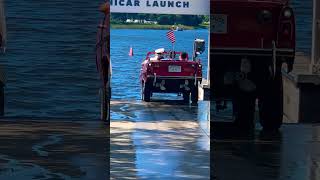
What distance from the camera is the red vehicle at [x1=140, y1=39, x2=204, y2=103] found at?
14.0 feet

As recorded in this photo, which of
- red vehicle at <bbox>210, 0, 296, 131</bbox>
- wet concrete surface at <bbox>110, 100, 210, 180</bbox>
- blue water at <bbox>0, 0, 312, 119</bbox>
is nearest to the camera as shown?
wet concrete surface at <bbox>110, 100, 210, 180</bbox>

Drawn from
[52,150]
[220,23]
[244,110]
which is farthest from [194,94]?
[52,150]

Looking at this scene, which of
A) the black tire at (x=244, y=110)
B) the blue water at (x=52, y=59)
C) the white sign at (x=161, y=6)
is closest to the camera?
the white sign at (x=161, y=6)

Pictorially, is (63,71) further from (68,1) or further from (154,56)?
(154,56)

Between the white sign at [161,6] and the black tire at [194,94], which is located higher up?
the white sign at [161,6]

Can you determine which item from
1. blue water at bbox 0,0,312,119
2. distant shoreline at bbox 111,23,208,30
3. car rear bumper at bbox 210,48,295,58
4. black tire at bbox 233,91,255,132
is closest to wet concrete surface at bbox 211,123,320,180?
black tire at bbox 233,91,255,132

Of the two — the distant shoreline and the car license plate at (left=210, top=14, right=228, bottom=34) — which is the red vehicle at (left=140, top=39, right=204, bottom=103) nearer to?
the distant shoreline

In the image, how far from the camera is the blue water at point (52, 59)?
856 centimetres

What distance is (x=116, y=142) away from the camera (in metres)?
4.55

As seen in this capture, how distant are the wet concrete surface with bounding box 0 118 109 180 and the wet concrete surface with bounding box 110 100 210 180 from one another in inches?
12.1

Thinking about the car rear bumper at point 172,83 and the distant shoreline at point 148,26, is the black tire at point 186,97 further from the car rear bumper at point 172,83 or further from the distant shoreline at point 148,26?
the distant shoreline at point 148,26

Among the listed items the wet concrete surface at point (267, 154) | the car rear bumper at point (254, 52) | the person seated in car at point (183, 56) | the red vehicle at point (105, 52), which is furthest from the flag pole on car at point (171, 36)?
the car rear bumper at point (254, 52)

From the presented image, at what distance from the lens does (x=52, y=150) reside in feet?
21.7

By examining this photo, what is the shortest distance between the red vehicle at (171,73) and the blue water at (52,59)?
4.05 metres
